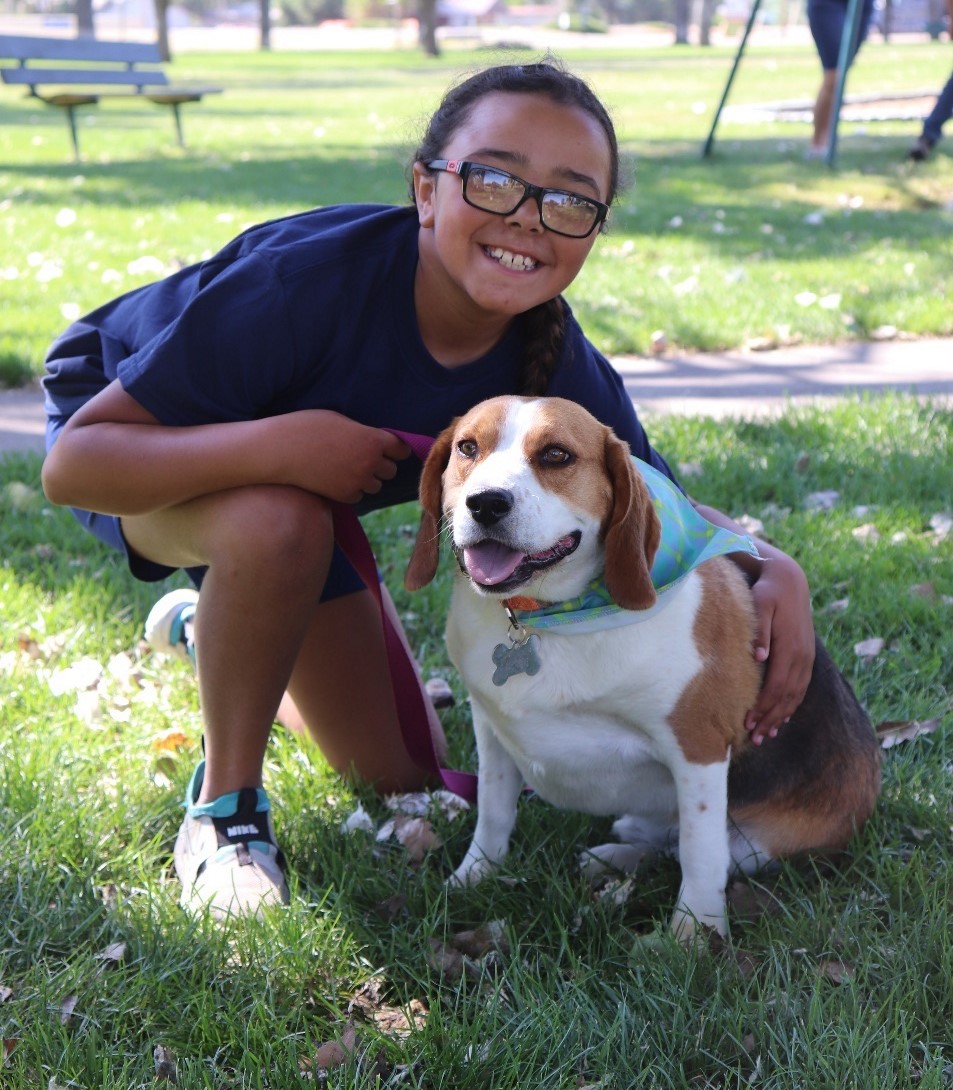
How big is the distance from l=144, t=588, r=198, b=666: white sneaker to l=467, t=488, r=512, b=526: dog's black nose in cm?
160

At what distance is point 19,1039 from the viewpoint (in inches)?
89.4

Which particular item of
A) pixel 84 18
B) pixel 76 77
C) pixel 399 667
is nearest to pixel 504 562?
pixel 399 667

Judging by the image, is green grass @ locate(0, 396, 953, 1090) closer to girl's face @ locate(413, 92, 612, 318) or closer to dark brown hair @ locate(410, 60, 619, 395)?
dark brown hair @ locate(410, 60, 619, 395)

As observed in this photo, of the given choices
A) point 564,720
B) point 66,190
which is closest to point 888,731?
point 564,720

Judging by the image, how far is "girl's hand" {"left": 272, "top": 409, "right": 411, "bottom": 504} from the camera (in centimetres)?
273

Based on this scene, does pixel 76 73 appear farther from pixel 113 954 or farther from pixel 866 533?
pixel 113 954

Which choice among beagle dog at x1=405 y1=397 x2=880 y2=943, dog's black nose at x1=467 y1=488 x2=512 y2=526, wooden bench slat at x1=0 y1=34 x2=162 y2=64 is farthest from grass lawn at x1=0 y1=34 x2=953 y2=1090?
wooden bench slat at x1=0 y1=34 x2=162 y2=64

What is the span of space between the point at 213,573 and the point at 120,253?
6.64m

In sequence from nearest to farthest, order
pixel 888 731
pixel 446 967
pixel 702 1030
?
1. pixel 702 1030
2. pixel 446 967
3. pixel 888 731

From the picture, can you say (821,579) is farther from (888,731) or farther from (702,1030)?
A: (702,1030)

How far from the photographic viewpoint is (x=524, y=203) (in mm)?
2715

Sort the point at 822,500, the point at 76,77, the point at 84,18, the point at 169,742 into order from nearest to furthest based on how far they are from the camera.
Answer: the point at 169,742
the point at 822,500
the point at 76,77
the point at 84,18

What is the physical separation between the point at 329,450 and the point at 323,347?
283mm

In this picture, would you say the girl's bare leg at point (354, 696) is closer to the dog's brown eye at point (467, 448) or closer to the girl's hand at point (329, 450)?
the girl's hand at point (329, 450)
